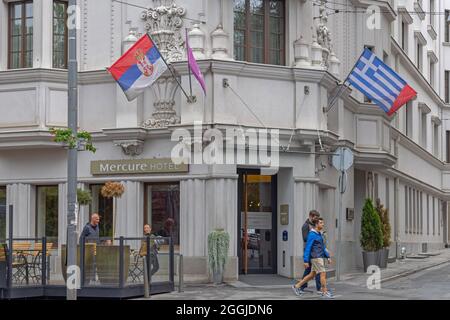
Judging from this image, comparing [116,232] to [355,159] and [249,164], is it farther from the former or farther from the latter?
[355,159]

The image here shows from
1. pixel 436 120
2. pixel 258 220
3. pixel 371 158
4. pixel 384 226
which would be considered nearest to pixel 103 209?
pixel 258 220

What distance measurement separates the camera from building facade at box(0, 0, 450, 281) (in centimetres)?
2461

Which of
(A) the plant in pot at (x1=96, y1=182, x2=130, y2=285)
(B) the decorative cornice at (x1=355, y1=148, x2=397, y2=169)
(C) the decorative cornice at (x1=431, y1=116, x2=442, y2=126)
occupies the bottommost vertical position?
(A) the plant in pot at (x1=96, y1=182, x2=130, y2=285)

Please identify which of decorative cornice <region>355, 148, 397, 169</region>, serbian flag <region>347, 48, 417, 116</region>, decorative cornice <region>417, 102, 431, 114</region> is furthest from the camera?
decorative cornice <region>417, 102, 431, 114</region>

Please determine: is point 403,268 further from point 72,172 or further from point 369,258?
point 72,172

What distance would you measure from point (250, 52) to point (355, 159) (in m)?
6.89

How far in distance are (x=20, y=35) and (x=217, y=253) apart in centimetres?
869

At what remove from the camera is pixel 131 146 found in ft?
82.8

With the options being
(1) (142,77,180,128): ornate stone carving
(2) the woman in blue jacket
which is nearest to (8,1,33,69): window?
(1) (142,77,180,128): ornate stone carving

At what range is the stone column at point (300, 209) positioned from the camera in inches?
1002

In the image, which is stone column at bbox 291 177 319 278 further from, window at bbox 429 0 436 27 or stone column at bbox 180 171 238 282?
window at bbox 429 0 436 27

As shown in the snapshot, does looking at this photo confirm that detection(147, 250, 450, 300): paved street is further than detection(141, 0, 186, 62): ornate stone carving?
No

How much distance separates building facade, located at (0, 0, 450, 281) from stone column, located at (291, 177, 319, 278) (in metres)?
0.03

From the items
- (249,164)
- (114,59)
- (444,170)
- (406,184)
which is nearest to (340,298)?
(249,164)
